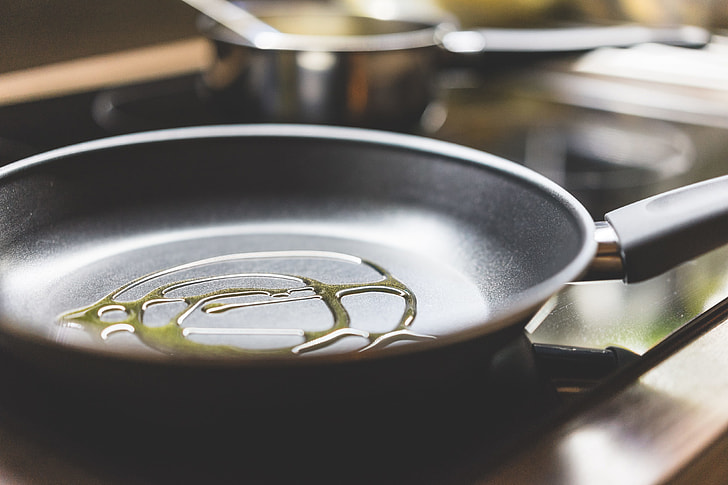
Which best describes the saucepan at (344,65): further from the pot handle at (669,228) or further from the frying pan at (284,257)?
the pot handle at (669,228)

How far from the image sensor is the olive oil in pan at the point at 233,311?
0.27 meters

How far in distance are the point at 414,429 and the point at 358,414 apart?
0.03 metres

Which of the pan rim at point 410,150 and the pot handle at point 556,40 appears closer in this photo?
the pan rim at point 410,150

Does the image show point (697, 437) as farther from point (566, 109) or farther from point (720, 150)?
point (566, 109)

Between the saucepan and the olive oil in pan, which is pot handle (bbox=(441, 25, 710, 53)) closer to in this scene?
the saucepan

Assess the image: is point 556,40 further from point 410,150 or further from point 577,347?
point 577,347

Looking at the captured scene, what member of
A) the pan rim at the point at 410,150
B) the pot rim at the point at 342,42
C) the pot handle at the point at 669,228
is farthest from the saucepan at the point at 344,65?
the pot handle at the point at 669,228

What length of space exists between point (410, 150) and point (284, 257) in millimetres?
99

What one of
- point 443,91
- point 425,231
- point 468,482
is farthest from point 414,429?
point 443,91

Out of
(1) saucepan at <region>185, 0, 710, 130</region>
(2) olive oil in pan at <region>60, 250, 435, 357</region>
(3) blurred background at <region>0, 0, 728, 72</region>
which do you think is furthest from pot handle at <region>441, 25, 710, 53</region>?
(2) olive oil in pan at <region>60, 250, 435, 357</region>

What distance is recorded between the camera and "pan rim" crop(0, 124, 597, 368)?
0.59 feet

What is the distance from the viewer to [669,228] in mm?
269

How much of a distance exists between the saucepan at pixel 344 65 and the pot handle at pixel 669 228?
282mm

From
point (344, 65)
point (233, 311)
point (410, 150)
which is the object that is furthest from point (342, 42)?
point (233, 311)
